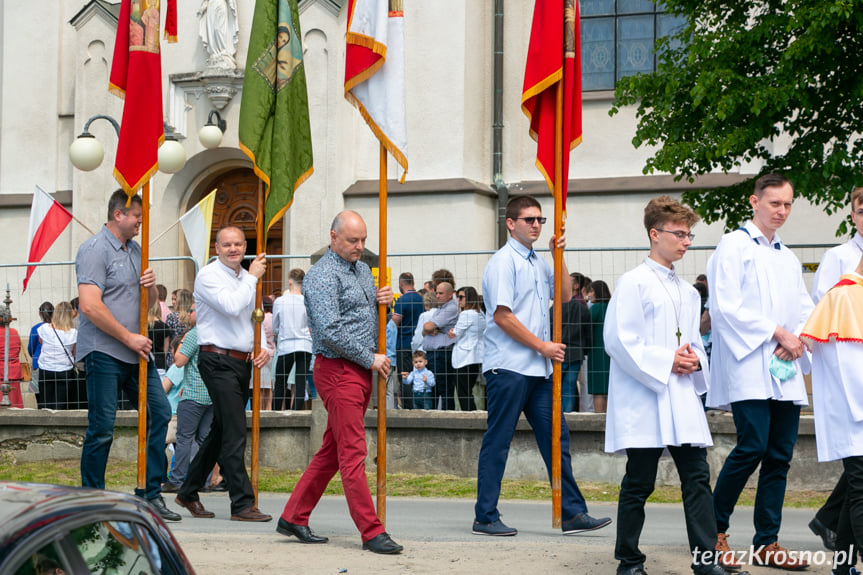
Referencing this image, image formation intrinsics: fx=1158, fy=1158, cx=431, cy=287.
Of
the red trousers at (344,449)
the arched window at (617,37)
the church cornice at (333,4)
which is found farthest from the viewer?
the arched window at (617,37)

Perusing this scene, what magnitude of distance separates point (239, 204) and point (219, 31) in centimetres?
313

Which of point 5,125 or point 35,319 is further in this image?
point 5,125

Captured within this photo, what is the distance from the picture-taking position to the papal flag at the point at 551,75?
27.4 feet

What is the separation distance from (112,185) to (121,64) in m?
11.9

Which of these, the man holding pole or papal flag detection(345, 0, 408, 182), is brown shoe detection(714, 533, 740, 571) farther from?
papal flag detection(345, 0, 408, 182)

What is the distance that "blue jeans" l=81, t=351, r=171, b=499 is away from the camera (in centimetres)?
785

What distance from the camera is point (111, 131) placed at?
20438 millimetres

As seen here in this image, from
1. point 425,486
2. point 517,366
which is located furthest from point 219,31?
point 517,366

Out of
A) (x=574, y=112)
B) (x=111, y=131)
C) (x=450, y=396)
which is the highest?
(x=111, y=131)

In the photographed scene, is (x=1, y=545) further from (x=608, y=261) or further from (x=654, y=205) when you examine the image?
(x=608, y=261)

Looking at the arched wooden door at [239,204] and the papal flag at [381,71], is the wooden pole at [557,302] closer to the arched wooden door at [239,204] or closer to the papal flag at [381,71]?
the papal flag at [381,71]

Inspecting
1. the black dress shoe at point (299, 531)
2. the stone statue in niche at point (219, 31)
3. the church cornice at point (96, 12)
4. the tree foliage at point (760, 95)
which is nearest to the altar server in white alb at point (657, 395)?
the black dress shoe at point (299, 531)

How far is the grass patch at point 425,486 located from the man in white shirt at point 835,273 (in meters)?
3.26

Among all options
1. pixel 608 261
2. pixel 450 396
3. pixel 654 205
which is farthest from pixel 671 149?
pixel 654 205
